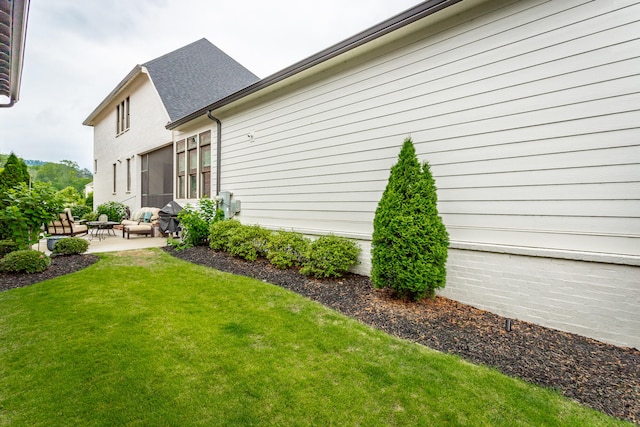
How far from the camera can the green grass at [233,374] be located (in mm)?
1941

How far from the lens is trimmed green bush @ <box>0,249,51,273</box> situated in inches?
196

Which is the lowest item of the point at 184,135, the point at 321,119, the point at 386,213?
the point at 386,213

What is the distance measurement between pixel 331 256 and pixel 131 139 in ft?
48.0

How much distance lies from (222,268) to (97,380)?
3.50 meters

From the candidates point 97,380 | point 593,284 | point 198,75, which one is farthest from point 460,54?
point 198,75

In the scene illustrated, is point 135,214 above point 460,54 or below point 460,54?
below

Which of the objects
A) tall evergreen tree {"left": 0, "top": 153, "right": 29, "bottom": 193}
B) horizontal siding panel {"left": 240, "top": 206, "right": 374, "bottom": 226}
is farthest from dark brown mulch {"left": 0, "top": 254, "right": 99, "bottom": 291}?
horizontal siding panel {"left": 240, "top": 206, "right": 374, "bottom": 226}

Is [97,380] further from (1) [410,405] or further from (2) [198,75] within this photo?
(2) [198,75]

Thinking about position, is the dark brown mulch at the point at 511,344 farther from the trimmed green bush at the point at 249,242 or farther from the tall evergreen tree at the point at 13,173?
the tall evergreen tree at the point at 13,173

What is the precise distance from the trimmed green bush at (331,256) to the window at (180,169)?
7.79m

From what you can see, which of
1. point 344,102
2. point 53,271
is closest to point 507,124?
point 344,102

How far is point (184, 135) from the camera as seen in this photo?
10445 millimetres

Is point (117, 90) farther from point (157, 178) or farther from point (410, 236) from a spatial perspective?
point (410, 236)

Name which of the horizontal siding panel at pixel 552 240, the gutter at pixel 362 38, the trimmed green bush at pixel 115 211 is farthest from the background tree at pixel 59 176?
the horizontal siding panel at pixel 552 240
